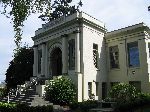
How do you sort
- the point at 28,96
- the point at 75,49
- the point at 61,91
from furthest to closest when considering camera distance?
the point at 75,49 → the point at 28,96 → the point at 61,91

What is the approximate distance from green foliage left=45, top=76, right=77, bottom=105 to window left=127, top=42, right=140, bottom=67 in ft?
27.0

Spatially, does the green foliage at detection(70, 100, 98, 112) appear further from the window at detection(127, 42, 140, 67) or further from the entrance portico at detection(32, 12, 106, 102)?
the window at detection(127, 42, 140, 67)

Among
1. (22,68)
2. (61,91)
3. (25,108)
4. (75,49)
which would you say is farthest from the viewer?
(22,68)

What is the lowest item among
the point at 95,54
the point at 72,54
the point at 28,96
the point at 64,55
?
the point at 28,96

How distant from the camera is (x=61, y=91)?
2503 centimetres

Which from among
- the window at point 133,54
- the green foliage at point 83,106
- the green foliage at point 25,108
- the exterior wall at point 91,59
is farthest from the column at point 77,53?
the green foliage at point 25,108

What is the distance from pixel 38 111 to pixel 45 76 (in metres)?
14.3

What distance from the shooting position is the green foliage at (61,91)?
24.9 meters

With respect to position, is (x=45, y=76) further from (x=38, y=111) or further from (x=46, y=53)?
(x=38, y=111)

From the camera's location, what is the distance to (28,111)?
19219mm

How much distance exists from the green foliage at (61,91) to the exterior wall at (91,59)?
2.09 meters

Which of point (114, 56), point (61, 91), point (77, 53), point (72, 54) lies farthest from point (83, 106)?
point (114, 56)

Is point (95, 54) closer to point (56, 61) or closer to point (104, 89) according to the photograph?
point (104, 89)

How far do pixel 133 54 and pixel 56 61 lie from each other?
428 inches
